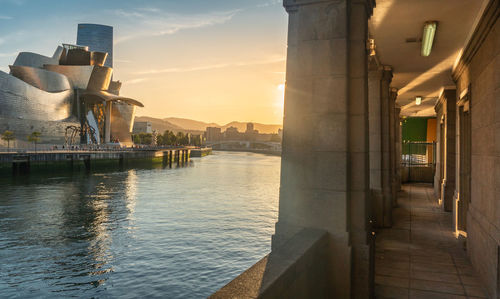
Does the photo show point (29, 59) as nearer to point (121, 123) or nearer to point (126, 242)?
point (121, 123)

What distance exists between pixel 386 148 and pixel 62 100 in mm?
93191

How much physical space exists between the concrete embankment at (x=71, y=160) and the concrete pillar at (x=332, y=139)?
4913 centimetres

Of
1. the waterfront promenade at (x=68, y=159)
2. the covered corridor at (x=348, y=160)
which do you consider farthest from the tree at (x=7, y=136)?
the covered corridor at (x=348, y=160)

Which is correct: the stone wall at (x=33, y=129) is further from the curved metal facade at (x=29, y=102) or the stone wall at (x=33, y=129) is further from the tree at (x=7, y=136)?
the curved metal facade at (x=29, y=102)

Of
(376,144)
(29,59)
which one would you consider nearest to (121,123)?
(29,59)

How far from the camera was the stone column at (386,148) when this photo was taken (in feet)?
40.3

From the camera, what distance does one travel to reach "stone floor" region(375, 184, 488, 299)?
6.80 m

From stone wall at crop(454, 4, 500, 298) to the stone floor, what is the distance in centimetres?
42

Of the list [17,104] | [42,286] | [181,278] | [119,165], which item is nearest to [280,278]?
[181,278]

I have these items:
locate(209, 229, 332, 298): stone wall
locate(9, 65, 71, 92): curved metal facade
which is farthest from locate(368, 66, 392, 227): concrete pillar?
locate(9, 65, 71, 92): curved metal facade

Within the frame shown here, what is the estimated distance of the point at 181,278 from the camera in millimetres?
13969

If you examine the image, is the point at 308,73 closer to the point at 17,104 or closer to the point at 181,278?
the point at 181,278

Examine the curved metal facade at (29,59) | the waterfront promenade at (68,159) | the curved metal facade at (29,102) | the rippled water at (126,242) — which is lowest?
the rippled water at (126,242)

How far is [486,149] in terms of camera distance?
6875mm
